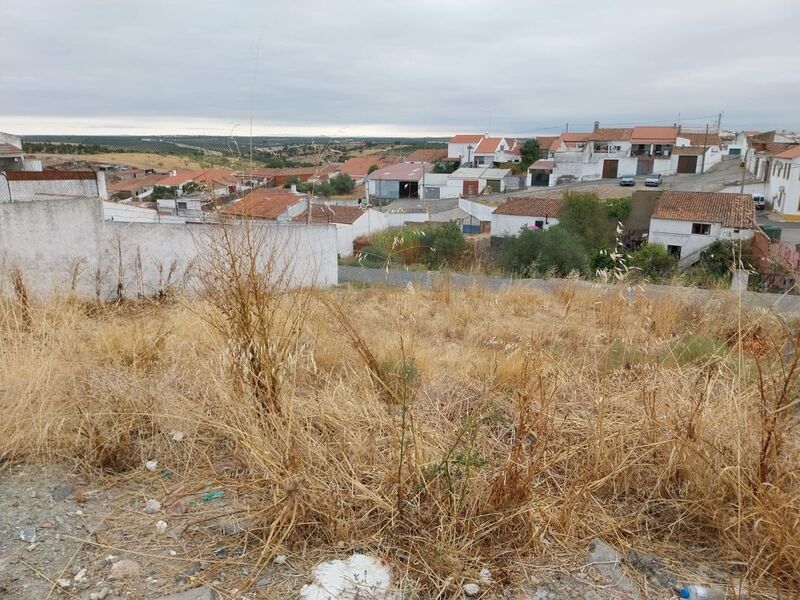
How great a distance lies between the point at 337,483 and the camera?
6.85 feet

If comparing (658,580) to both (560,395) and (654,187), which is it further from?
(654,187)

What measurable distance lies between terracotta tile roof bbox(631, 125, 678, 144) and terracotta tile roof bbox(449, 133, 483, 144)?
54.4 feet

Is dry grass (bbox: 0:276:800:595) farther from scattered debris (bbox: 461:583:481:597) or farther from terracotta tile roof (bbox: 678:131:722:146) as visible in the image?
terracotta tile roof (bbox: 678:131:722:146)

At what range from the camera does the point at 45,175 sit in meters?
11.6

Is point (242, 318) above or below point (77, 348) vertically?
above

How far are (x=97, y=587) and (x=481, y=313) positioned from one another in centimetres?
528

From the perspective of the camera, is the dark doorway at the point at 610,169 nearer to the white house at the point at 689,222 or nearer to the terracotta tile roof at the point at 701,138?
the terracotta tile roof at the point at 701,138

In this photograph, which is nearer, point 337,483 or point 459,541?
point 459,541

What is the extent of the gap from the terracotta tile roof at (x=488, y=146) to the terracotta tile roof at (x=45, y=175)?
4833cm

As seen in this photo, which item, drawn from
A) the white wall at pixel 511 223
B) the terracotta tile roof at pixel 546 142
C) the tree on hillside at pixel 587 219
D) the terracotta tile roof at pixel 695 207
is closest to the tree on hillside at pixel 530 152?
the terracotta tile roof at pixel 546 142

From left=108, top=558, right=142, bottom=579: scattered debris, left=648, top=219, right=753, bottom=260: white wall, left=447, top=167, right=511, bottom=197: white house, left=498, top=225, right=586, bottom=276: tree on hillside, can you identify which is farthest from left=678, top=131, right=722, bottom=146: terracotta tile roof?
left=108, top=558, right=142, bottom=579: scattered debris

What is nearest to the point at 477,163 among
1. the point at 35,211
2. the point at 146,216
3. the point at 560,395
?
the point at 146,216

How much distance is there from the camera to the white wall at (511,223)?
29.8 meters

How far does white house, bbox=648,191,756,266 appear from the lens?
85.0 feet
